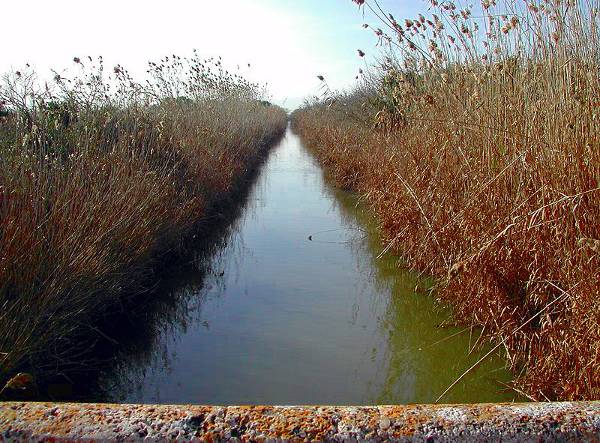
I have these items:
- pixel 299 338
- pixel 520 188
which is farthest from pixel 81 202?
pixel 520 188

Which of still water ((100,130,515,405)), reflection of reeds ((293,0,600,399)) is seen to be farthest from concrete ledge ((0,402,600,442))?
still water ((100,130,515,405))

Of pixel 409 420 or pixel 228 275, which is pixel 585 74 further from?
pixel 228 275

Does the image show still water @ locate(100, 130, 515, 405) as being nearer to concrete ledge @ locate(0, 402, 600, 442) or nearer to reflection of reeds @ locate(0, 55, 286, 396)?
reflection of reeds @ locate(0, 55, 286, 396)

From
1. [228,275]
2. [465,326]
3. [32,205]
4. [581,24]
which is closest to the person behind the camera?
[581,24]

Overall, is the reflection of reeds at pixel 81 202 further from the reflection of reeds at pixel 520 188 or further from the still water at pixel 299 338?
the reflection of reeds at pixel 520 188

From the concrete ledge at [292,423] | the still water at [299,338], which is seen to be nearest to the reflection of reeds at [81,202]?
the still water at [299,338]

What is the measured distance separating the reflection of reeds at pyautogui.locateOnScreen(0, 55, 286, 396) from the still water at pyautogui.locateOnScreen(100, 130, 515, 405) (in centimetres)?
49

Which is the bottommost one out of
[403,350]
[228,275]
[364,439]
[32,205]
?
[403,350]

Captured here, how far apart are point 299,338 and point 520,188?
1.78 m

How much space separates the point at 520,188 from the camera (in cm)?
369

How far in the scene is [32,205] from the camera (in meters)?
3.64

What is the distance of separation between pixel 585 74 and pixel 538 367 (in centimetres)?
159

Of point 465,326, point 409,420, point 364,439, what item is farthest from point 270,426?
point 465,326

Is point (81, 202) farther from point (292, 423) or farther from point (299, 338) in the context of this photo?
point (292, 423)
